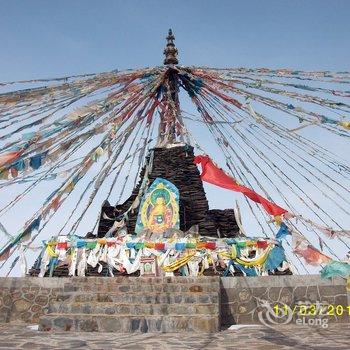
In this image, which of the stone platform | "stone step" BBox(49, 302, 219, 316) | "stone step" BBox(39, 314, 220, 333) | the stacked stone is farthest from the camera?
the stacked stone

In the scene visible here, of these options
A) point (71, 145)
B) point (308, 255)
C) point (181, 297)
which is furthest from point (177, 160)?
point (181, 297)

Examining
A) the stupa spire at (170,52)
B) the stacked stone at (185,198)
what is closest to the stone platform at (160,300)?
the stacked stone at (185,198)

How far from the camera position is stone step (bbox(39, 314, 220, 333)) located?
32.1ft

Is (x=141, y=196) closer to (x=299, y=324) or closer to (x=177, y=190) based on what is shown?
(x=177, y=190)

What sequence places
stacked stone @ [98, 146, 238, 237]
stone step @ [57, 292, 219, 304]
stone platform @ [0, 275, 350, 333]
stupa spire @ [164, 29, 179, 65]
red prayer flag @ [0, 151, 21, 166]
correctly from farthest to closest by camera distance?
stupa spire @ [164, 29, 179, 65] → stacked stone @ [98, 146, 238, 237] → red prayer flag @ [0, 151, 21, 166] → stone step @ [57, 292, 219, 304] → stone platform @ [0, 275, 350, 333]

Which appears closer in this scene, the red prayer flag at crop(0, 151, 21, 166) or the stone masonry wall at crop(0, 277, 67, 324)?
the stone masonry wall at crop(0, 277, 67, 324)

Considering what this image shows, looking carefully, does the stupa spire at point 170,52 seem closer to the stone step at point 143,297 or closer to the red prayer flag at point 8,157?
the red prayer flag at point 8,157

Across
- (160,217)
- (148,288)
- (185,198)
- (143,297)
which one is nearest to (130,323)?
(143,297)

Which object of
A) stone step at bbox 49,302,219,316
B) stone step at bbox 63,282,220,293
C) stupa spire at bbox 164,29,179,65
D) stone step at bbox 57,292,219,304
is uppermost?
stupa spire at bbox 164,29,179,65

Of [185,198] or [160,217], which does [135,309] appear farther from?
[185,198]

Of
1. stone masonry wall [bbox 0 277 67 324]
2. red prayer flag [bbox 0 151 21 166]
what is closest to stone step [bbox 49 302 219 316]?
stone masonry wall [bbox 0 277 67 324]

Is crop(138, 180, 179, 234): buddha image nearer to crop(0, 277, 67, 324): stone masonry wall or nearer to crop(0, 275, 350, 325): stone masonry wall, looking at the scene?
crop(0, 277, 67, 324): stone masonry wall

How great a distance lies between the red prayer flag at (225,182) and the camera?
53.2 ft

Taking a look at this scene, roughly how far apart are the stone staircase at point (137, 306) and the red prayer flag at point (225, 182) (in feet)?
17.5
